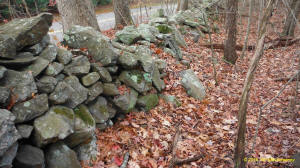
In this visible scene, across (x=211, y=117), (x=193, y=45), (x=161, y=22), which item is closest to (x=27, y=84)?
(x=211, y=117)

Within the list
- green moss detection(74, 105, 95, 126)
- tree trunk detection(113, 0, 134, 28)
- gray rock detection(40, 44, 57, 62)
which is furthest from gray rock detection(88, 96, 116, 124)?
tree trunk detection(113, 0, 134, 28)

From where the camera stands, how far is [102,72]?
4.20 metres

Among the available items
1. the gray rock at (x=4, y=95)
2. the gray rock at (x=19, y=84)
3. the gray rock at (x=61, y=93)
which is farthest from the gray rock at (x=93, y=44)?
the gray rock at (x=4, y=95)

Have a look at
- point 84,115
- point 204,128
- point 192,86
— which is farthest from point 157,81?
point 84,115

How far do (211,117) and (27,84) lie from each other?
13.7 feet

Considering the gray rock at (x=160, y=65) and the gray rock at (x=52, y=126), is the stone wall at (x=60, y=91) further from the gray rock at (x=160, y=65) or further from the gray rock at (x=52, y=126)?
the gray rock at (x=160, y=65)

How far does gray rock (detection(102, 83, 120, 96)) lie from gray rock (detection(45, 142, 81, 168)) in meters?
1.48

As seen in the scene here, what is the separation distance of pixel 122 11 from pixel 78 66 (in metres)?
6.15

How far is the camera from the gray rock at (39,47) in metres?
3.40

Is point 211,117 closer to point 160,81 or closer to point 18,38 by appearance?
point 160,81

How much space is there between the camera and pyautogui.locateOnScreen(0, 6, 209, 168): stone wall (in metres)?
2.71

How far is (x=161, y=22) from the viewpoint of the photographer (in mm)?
8750

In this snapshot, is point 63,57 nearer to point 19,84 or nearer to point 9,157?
point 19,84

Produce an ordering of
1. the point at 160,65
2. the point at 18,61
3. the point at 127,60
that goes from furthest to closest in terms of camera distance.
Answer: the point at 160,65, the point at 127,60, the point at 18,61
